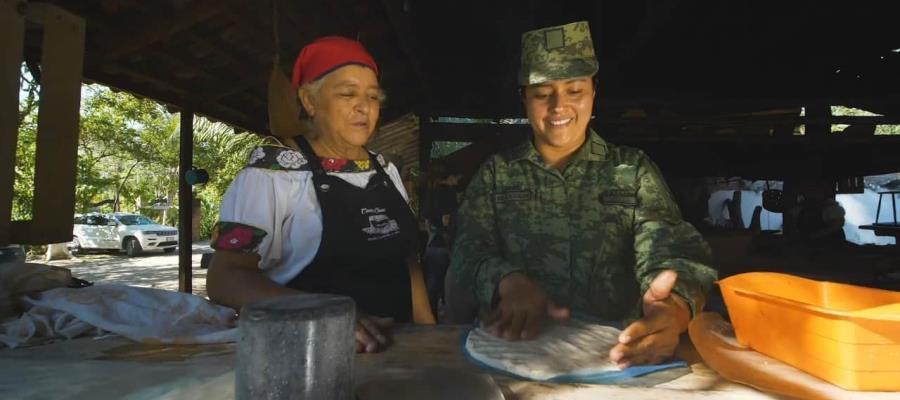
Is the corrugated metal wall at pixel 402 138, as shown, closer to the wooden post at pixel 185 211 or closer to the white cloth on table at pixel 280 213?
the wooden post at pixel 185 211

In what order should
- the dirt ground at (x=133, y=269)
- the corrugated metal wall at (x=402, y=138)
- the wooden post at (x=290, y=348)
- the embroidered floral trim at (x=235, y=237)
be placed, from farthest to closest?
the dirt ground at (x=133, y=269) → the corrugated metal wall at (x=402, y=138) → the embroidered floral trim at (x=235, y=237) → the wooden post at (x=290, y=348)

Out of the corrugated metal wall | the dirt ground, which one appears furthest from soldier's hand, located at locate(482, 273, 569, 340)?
the dirt ground

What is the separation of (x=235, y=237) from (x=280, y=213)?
0.52 feet

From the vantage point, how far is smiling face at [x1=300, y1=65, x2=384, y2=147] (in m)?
1.55

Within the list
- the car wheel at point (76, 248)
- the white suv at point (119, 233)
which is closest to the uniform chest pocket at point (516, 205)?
the white suv at point (119, 233)

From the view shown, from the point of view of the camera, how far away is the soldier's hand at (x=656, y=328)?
3.59ft

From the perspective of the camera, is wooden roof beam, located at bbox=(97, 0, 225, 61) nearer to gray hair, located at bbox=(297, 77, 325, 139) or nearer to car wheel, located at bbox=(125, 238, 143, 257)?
gray hair, located at bbox=(297, 77, 325, 139)

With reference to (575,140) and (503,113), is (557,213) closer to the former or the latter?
(575,140)

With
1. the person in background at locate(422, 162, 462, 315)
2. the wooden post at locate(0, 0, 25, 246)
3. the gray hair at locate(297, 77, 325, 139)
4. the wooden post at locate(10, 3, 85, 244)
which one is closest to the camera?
the gray hair at locate(297, 77, 325, 139)

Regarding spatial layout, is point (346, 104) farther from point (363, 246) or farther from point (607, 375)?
point (607, 375)

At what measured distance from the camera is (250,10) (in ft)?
10.8

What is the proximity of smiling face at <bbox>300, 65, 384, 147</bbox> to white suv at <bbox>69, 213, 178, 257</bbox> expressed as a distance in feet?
61.3

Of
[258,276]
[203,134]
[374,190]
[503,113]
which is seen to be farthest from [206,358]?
[203,134]

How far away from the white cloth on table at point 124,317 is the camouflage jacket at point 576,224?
0.77 m
